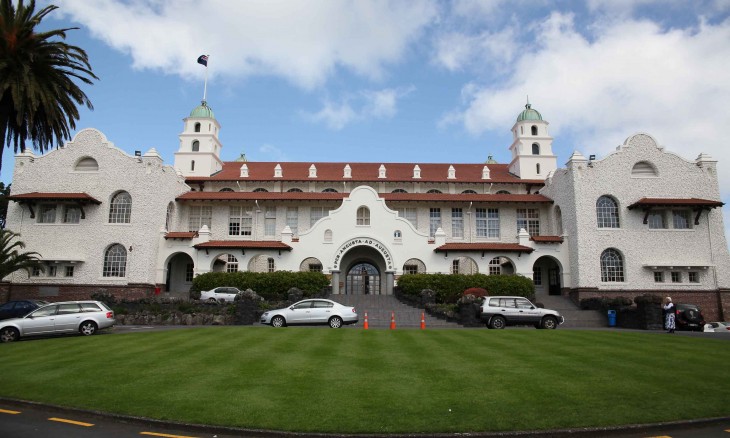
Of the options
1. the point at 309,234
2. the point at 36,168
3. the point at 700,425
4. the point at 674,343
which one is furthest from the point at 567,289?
the point at 36,168

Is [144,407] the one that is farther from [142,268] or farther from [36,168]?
[36,168]

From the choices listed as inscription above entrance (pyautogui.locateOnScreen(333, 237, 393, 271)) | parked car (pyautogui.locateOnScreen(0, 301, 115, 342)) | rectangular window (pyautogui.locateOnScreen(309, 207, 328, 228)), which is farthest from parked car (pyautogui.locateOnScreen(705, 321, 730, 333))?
parked car (pyautogui.locateOnScreen(0, 301, 115, 342))

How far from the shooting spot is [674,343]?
56.5ft

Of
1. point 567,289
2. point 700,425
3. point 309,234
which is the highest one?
point 309,234

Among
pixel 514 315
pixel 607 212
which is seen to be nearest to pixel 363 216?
pixel 514 315

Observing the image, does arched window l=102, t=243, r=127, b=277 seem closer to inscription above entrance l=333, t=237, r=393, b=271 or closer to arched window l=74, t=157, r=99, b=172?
arched window l=74, t=157, r=99, b=172

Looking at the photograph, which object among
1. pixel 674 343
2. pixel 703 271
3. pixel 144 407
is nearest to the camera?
pixel 144 407

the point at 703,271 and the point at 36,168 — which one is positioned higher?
the point at 36,168

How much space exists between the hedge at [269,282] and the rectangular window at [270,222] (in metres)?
7.97

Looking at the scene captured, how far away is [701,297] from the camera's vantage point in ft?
120

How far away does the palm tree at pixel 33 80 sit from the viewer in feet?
81.3

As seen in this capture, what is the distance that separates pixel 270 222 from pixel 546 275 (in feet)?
77.2

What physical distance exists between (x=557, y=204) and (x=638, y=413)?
34970mm

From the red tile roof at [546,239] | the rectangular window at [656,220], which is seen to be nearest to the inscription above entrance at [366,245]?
the red tile roof at [546,239]
